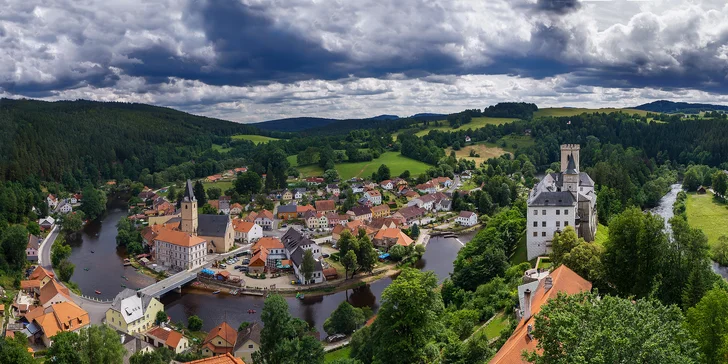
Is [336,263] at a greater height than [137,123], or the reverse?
[137,123]

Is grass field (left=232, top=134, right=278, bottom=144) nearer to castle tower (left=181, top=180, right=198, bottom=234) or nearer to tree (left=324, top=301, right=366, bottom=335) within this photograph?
castle tower (left=181, top=180, right=198, bottom=234)

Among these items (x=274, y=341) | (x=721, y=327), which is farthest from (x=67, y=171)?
(x=721, y=327)

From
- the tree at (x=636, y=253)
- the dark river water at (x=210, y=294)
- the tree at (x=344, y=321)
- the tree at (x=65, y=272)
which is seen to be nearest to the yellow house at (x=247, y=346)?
the tree at (x=344, y=321)

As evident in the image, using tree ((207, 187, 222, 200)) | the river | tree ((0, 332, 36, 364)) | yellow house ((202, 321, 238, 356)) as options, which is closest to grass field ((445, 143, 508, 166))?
Answer: tree ((207, 187, 222, 200))

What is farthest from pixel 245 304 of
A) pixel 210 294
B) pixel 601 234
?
pixel 601 234

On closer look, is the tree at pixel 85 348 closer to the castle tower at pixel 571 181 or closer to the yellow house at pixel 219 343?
the yellow house at pixel 219 343

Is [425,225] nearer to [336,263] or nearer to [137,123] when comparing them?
[336,263]
